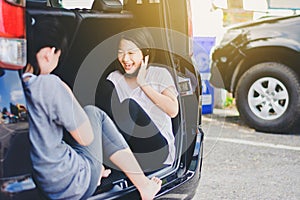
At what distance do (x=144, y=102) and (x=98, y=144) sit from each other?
17.6 inches

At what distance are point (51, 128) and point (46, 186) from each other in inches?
8.4

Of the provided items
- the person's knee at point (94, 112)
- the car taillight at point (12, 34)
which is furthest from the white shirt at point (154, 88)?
the car taillight at point (12, 34)

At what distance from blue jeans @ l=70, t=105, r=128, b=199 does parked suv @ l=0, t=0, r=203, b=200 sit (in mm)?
56

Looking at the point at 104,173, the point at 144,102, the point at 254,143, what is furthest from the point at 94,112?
the point at 254,143

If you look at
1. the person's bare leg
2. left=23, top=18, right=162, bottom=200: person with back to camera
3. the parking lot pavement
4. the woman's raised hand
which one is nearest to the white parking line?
the parking lot pavement

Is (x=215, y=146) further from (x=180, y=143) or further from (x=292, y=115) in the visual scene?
(x=180, y=143)

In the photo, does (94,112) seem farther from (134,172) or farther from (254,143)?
(254,143)

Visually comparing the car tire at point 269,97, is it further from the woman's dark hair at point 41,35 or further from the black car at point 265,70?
the woman's dark hair at point 41,35

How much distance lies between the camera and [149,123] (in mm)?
2590

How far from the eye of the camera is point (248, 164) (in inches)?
181

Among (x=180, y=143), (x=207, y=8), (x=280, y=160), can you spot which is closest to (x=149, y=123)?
(x=180, y=143)

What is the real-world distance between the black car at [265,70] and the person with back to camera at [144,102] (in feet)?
11.4

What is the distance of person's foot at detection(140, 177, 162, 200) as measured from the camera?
2.30 meters

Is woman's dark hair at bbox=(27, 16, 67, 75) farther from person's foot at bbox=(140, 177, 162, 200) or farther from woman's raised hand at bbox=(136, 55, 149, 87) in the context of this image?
person's foot at bbox=(140, 177, 162, 200)
